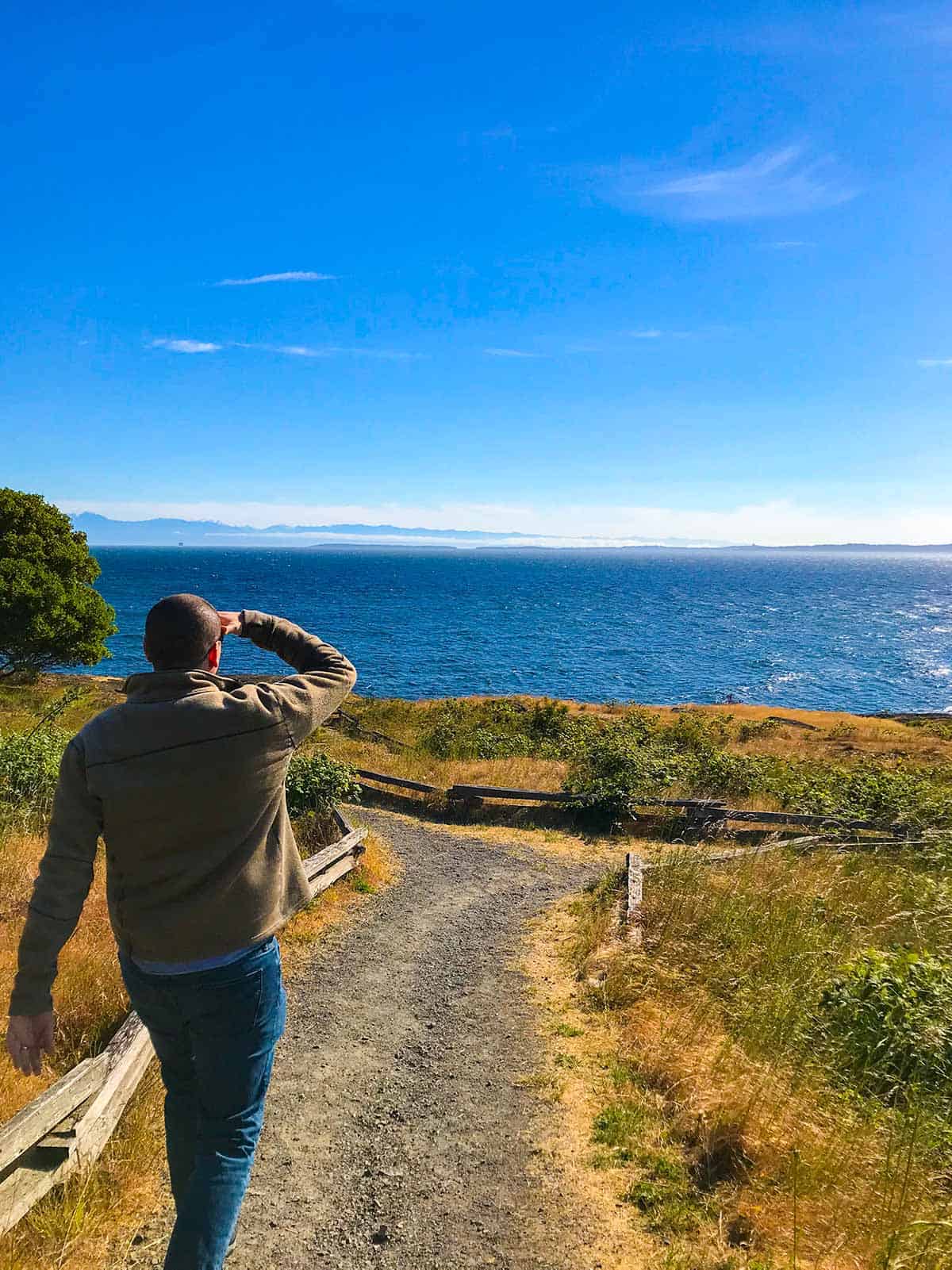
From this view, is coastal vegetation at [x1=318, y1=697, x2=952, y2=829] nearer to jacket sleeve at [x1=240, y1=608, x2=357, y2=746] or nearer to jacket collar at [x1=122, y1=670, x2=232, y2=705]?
jacket sleeve at [x1=240, y1=608, x2=357, y2=746]

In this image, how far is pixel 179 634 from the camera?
2.63 metres

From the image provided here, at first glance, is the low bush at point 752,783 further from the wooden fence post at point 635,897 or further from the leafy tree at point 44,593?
the leafy tree at point 44,593

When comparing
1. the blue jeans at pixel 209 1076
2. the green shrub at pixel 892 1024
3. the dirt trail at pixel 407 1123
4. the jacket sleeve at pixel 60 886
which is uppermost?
the jacket sleeve at pixel 60 886

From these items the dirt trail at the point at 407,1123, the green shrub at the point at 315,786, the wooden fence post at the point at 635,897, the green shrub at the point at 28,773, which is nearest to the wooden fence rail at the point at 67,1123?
the dirt trail at the point at 407,1123

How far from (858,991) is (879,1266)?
7.17 feet

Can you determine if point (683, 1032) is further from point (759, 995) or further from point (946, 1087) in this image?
point (946, 1087)

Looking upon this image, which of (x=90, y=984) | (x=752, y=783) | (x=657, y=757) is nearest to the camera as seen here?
(x=90, y=984)

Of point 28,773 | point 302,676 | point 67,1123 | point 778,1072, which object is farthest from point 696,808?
point 302,676

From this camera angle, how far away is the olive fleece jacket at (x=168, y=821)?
8.07ft

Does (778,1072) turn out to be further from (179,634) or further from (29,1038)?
(179,634)

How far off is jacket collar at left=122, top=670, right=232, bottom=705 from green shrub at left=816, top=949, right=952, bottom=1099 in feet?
15.1

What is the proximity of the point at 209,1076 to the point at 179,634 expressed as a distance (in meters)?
1.66

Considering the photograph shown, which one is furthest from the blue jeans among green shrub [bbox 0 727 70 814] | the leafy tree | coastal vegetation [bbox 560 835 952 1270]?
the leafy tree

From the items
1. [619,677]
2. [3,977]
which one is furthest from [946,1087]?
[619,677]
